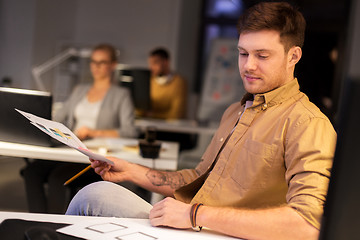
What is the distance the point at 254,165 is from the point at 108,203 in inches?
18.2

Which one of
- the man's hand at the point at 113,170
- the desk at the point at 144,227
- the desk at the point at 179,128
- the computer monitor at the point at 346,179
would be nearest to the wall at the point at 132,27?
the desk at the point at 179,128

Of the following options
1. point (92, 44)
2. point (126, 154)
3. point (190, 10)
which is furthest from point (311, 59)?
point (126, 154)

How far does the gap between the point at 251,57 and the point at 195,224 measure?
58 centimetres

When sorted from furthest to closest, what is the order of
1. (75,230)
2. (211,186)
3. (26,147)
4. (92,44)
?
(92,44)
(26,147)
(211,186)
(75,230)

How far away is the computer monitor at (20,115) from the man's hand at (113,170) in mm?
691

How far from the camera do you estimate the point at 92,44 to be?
7516 millimetres

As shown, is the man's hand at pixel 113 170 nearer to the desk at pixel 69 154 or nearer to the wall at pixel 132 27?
the desk at pixel 69 154

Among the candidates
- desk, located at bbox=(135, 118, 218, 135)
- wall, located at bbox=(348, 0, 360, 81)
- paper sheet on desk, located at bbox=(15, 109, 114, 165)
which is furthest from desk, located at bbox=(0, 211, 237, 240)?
desk, located at bbox=(135, 118, 218, 135)

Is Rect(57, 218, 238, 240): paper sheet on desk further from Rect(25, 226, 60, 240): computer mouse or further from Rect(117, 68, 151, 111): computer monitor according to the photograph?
Rect(117, 68, 151, 111): computer monitor

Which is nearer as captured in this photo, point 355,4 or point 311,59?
point 355,4

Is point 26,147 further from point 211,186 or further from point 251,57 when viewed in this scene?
point 251,57

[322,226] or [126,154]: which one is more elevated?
[322,226]

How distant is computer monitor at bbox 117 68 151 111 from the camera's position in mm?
4020

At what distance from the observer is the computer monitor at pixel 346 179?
68cm
